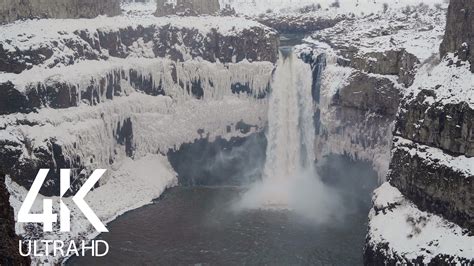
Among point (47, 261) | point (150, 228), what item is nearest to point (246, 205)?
point (150, 228)

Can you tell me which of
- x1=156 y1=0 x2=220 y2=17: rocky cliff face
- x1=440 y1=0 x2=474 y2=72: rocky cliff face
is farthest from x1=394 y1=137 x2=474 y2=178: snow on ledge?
x1=156 y1=0 x2=220 y2=17: rocky cliff face

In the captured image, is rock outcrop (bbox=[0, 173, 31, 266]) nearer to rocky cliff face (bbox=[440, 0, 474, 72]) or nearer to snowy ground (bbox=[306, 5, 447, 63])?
rocky cliff face (bbox=[440, 0, 474, 72])

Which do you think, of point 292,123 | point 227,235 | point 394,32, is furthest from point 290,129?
point 227,235

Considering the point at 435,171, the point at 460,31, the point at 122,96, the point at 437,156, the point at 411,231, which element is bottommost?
the point at 411,231

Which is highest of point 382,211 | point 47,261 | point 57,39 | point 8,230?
point 57,39

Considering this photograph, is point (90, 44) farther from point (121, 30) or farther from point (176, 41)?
point (176, 41)

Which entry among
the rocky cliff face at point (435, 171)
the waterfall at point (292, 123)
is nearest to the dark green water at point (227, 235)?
the rocky cliff face at point (435, 171)

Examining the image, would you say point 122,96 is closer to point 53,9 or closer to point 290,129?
point 53,9
